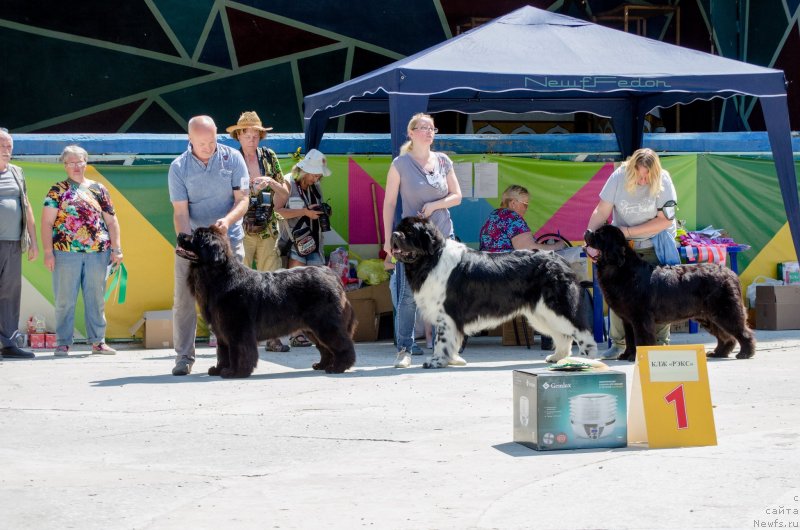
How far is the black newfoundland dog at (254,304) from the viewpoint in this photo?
838 cm

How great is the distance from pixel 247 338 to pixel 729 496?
14.7ft

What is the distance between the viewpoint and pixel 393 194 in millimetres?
9250

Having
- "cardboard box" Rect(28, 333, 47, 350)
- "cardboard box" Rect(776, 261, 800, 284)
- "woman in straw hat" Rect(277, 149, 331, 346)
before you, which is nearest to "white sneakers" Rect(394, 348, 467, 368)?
"woman in straw hat" Rect(277, 149, 331, 346)

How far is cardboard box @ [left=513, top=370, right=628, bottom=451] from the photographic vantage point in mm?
5633

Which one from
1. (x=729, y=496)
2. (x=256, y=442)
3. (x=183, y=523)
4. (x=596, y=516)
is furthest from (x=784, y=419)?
(x=183, y=523)

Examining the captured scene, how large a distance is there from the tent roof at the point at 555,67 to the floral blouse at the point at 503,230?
117cm

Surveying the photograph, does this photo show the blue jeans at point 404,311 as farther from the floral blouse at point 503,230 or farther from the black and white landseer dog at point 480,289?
the floral blouse at point 503,230

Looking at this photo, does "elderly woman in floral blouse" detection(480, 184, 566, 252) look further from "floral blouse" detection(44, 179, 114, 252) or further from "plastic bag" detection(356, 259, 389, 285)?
"floral blouse" detection(44, 179, 114, 252)

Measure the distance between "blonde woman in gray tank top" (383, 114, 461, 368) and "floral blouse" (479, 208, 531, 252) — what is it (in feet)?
4.63

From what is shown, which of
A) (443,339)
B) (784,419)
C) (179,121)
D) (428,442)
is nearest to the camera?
(428,442)

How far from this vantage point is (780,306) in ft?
38.8

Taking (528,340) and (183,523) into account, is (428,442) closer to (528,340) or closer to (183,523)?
(183,523)

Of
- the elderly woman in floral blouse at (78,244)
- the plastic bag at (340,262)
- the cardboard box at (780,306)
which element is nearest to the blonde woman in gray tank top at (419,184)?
the plastic bag at (340,262)

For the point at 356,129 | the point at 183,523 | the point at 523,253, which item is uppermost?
the point at 356,129
